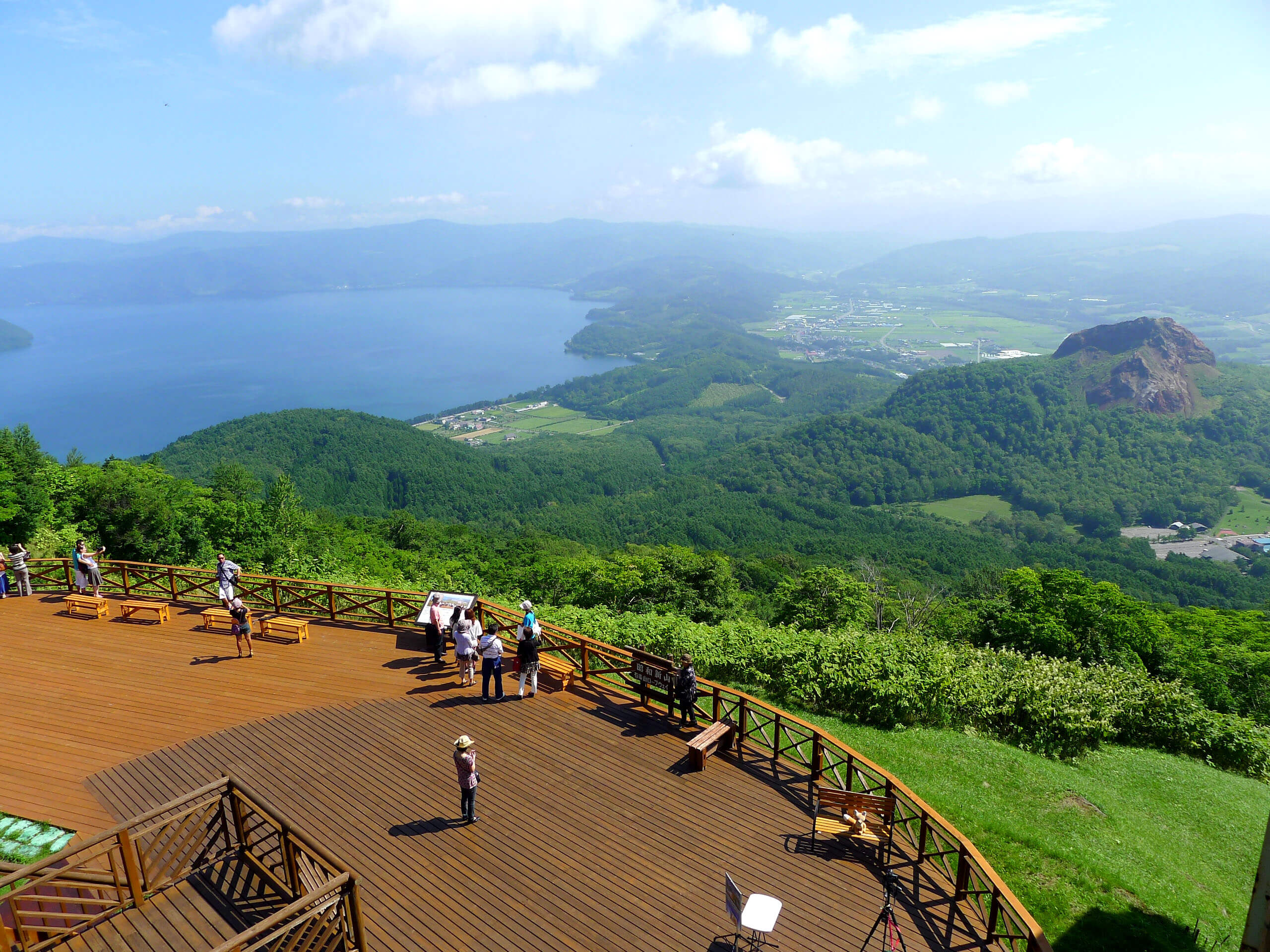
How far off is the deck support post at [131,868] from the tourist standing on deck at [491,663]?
5.85 meters

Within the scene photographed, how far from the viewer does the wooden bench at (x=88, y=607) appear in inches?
650

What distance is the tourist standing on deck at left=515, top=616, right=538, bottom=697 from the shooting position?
41.5ft

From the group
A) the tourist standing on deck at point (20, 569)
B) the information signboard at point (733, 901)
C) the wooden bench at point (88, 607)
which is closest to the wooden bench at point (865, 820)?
the information signboard at point (733, 901)

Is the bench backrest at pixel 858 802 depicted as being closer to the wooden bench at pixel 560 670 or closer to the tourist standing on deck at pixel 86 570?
the wooden bench at pixel 560 670

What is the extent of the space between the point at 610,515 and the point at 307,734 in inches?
3895

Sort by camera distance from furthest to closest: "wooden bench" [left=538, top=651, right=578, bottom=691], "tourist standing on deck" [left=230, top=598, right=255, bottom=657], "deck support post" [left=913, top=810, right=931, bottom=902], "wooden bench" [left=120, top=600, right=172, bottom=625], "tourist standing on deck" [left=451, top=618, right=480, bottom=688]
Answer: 1. "wooden bench" [left=120, top=600, right=172, bottom=625]
2. "tourist standing on deck" [left=230, top=598, right=255, bottom=657]
3. "wooden bench" [left=538, top=651, right=578, bottom=691]
4. "tourist standing on deck" [left=451, top=618, right=480, bottom=688]
5. "deck support post" [left=913, top=810, right=931, bottom=902]

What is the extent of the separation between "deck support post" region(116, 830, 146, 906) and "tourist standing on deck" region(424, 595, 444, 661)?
22.3 feet

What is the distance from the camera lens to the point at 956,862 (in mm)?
9516

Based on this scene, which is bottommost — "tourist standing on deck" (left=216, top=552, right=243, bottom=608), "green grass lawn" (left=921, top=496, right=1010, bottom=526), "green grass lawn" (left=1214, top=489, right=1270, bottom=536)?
"green grass lawn" (left=921, top=496, right=1010, bottom=526)

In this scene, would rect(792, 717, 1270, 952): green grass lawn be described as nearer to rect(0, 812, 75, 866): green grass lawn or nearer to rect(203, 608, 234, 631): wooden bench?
rect(0, 812, 75, 866): green grass lawn

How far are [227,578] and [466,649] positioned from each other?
23.8ft

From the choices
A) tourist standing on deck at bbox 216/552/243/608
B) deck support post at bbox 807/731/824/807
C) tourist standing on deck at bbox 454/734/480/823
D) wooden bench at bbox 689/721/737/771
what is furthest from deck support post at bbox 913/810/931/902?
tourist standing on deck at bbox 216/552/243/608

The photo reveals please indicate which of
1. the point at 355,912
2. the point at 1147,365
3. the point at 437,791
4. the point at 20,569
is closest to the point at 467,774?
the point at 437,791

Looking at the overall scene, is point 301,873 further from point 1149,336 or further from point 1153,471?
point 1149,336
